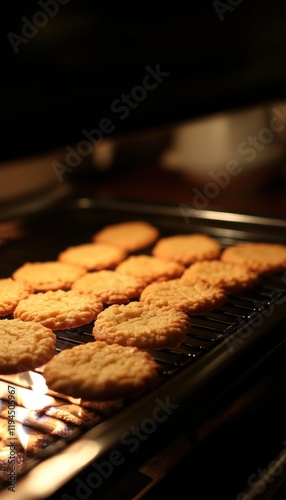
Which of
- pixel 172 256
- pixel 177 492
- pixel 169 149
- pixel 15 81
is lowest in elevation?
pixel 177 492

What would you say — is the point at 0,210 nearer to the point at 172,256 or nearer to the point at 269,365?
the point at 172,256

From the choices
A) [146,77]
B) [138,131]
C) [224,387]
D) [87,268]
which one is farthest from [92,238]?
[224,387]

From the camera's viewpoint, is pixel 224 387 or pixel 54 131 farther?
pixel 54 131

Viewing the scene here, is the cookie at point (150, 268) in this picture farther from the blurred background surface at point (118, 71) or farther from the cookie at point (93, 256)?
the blurred background surface at point (118, 71)

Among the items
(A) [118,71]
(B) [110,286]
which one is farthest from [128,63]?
(B) [110,286]

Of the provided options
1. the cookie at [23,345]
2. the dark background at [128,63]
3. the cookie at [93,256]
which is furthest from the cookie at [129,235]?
the cookie at [23,345]

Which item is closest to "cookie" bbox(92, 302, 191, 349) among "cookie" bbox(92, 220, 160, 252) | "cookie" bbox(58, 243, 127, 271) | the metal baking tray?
the metal baking tray
